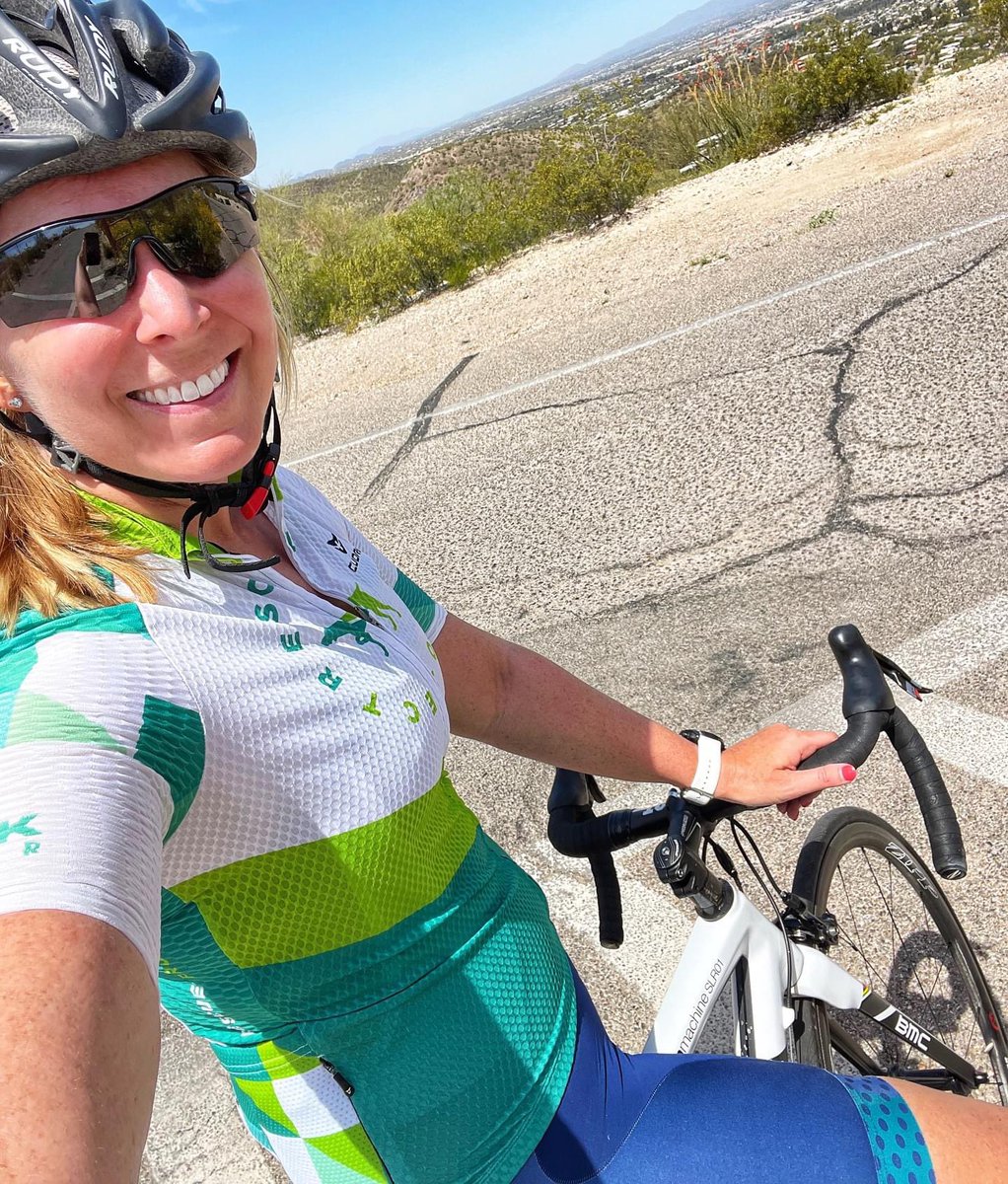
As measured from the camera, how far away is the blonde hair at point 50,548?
1271 mm

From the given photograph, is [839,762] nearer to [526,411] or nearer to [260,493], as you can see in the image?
[260,493]

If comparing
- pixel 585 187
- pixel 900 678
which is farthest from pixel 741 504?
pixel 585 187

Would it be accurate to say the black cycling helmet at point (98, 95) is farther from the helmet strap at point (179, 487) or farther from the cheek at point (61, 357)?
the helmet strap at point (179, 487)

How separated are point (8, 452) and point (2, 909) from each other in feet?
2.34

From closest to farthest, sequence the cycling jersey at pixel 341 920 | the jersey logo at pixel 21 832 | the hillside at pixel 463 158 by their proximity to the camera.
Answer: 1. the jersey logo at pixel 21 832
2. the cycling jersey at pixel 341 920
3. the hillside at pixel 463 158

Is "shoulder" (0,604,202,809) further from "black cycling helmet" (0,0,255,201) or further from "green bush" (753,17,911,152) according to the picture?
"green bush" (753,17,911,152)

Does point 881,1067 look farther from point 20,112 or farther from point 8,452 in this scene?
point 20,112

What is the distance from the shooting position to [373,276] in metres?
14.1

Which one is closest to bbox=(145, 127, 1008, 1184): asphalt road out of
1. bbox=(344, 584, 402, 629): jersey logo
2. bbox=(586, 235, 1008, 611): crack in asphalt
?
bbox=(586, 235, 1008, 611): crack in asphalt

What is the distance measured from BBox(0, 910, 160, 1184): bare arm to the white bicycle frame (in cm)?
111

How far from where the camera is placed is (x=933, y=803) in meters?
1.90

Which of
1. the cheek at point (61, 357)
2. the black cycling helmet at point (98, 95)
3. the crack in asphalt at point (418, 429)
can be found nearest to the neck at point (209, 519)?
the cheek at point (61, 357)

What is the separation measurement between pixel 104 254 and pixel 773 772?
144 centimetres

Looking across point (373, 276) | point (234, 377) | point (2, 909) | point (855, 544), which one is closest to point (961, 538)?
point (855, 544)
